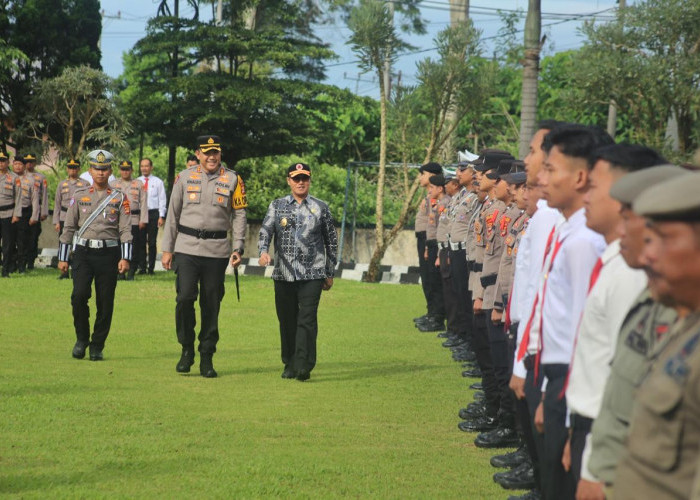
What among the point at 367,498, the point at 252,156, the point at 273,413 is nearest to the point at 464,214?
the point at 273,413

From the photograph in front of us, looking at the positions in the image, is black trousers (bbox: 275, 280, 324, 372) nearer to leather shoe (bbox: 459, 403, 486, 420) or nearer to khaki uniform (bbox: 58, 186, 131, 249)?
khaki uniform (bbox: 58, 186, 131, 249)

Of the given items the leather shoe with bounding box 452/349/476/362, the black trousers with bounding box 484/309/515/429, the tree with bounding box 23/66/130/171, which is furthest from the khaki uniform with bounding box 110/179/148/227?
the black trousers with bounding box 484/309/515/429

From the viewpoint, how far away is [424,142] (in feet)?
80.7

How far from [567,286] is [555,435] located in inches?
26.0

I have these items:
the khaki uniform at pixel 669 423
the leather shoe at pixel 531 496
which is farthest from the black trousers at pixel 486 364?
the khaki uniform at pixel 669 423

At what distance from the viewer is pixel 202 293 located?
11.8m

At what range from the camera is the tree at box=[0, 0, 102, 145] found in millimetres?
28234

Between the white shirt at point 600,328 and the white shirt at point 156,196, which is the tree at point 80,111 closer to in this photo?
the white shirt at point 156,196

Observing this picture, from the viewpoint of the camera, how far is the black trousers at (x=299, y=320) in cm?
1168

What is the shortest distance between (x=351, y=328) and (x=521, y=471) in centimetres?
907

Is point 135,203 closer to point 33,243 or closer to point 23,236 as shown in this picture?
point 23,236

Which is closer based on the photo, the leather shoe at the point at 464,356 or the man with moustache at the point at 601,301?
the man with moustache at the point at 601,301

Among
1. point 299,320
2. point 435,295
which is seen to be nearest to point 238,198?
point 299,320

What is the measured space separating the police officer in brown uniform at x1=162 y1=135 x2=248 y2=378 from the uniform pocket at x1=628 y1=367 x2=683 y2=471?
8.53 meters
